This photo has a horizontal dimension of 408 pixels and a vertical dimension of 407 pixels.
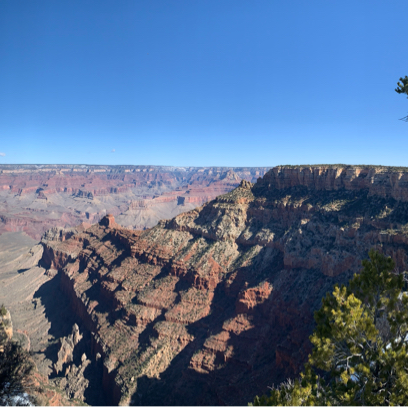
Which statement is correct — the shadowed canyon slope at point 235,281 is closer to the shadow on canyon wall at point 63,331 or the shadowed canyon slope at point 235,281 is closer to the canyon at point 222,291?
the canyon at point 222,291

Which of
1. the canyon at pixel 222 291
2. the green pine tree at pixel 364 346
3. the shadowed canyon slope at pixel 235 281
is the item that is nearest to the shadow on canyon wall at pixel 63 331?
the canyon at pixel 222 291

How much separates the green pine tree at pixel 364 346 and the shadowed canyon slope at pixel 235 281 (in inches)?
1368

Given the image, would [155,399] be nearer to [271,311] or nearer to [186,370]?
[186,370]

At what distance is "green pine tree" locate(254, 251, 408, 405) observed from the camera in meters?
16.9

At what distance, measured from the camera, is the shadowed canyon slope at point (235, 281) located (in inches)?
2304

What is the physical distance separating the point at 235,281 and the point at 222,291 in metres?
4.39

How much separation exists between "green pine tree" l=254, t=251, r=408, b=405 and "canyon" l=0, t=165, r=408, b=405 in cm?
3477

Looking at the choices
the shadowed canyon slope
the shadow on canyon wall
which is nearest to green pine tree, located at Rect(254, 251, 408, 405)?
the shadowed canyon slope

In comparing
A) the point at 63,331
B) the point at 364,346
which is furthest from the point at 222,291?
the point at 364,346

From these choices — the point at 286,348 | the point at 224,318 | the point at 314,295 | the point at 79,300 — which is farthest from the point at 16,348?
the point at 79,300

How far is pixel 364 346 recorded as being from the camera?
18.7 m

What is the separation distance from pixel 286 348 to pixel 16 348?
41.9 metres

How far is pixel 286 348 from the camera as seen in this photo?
53.4 m

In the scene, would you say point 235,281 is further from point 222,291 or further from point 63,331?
point 63,331
